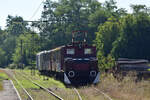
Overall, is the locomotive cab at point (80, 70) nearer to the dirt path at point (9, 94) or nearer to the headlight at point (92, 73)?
the headlight at point (92, 73)

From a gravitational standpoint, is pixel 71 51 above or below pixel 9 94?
above

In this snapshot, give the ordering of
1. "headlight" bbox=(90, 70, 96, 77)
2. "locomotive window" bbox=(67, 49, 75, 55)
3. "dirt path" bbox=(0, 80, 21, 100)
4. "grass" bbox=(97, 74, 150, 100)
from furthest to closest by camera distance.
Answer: "locomotive window" bbox=(67, 49, 75, 55) < "headlight" bbox=(90, 70, 96, 77) < "dirt path" bbox=(0, 80, 21, 100) < "grass" bbox=(97, 74, 150, 100)

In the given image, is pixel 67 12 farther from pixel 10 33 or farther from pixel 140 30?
pixel 10 33

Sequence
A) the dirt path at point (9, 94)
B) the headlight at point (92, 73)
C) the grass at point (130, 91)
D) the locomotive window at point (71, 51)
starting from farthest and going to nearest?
the locomotive window at point (71, 51) → the headlight at point (92, 73) → the dirt path at point (9, 94) → the grass at point (130, 91)

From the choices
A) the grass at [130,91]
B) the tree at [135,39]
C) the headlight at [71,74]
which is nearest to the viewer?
the grass at [130,91]

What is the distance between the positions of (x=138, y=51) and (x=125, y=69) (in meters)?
23.8

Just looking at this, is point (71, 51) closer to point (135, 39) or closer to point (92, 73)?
point (92, 73)

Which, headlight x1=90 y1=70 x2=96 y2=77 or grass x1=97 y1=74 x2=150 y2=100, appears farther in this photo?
headlight x1=90 y1=70 x2=96 y2=77

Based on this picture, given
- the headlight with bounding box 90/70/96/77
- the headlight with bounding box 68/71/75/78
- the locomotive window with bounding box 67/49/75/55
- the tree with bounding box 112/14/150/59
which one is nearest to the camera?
the headlight with bounding box 68/71/75/78

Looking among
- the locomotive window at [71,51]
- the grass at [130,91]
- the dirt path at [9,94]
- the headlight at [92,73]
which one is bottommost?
the dirt path at [9,94]

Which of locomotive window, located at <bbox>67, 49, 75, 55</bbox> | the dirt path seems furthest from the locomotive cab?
the dirt path

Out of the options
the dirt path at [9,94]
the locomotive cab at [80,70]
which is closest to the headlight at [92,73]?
the locomotive cab at [80,70]

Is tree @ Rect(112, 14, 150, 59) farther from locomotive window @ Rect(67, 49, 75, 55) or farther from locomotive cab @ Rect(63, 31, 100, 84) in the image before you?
locomotive cab @ Rect(63, 31, 100, 84)

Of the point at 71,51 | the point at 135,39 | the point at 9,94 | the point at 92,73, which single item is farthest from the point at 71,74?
the point at 135,39
